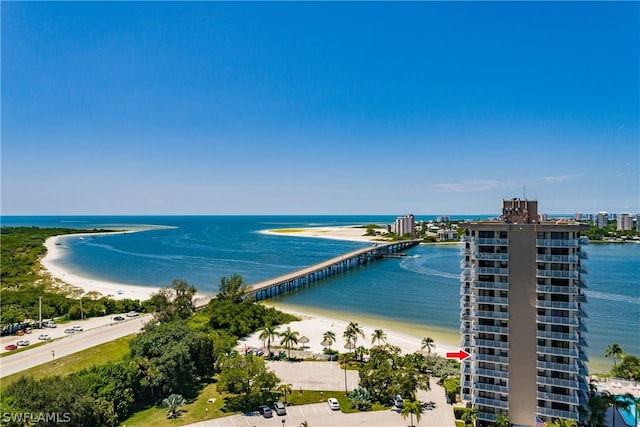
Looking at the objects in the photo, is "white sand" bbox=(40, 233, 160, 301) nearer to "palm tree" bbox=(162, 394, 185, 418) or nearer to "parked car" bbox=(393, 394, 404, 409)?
"palm tree" bbox=(162, 394, 185, 418)

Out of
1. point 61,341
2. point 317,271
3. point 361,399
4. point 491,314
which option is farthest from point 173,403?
point 317,271

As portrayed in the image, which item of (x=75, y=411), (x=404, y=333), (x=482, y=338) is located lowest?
(x=404, y=333)

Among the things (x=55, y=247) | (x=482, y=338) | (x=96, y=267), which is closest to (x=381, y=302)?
(x=482, y=338)

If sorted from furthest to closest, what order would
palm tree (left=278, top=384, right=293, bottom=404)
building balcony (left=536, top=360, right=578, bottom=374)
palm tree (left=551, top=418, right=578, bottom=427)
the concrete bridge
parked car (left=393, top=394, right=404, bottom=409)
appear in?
the concrete bridge < palm tree (left=278, top=384, right=293, bottom=404) < parked car (left=393, top=394, right=404, bottom=409) < building balcony (left=536, top=360, right=578, bottom=374) < palm tree (left=551, top=418, right=578, bottom=427)

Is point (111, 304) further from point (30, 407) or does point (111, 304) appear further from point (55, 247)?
point (55, 247)

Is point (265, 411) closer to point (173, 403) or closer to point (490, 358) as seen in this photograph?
point (173, 403)

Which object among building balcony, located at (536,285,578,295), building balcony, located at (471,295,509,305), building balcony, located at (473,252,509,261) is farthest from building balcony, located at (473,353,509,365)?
building balcony, located at (473,252,509,261)
